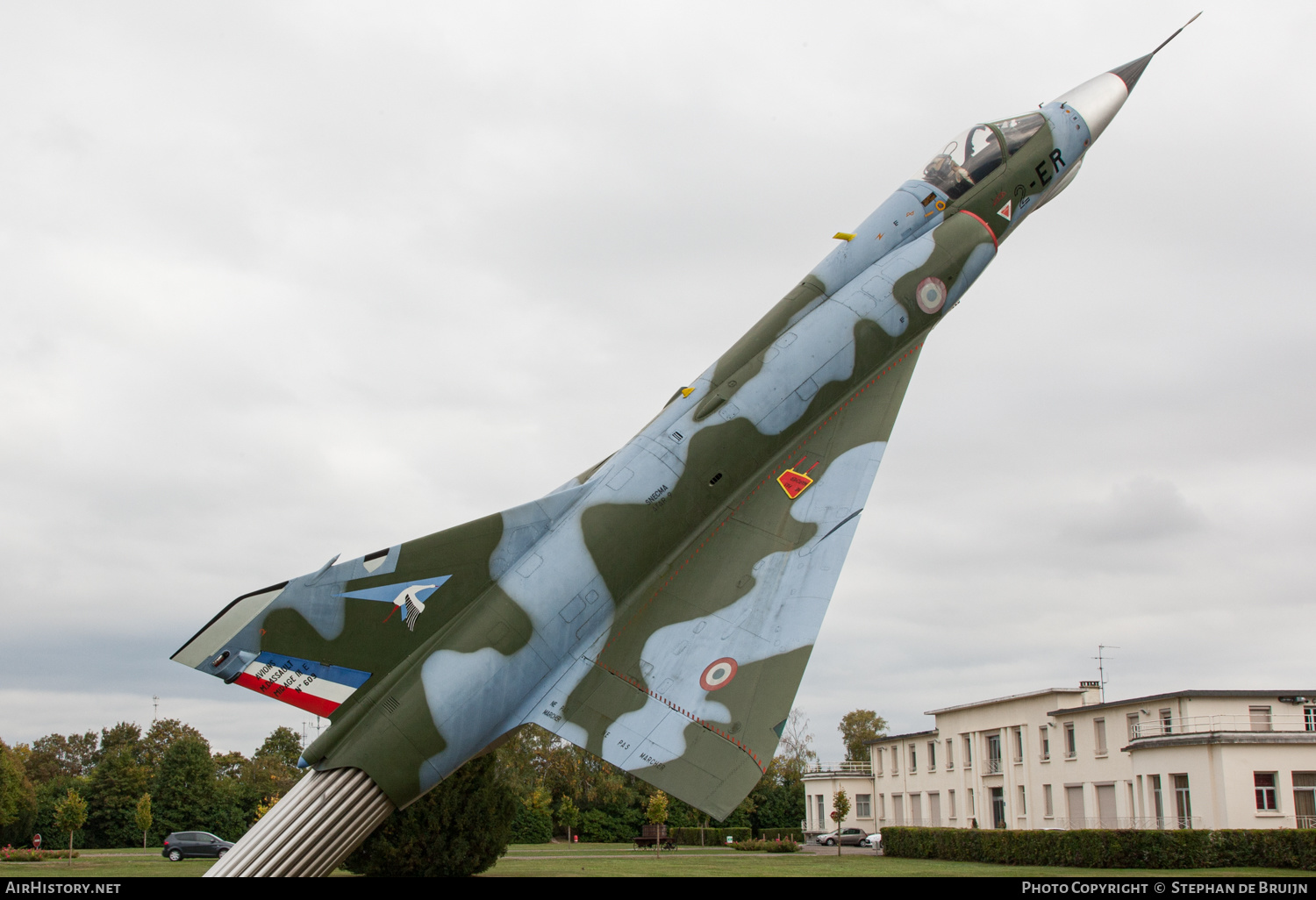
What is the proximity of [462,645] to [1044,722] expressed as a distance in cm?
3280

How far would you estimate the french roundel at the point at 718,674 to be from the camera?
29.9 ft

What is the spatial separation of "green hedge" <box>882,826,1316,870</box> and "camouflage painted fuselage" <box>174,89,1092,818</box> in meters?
20.5

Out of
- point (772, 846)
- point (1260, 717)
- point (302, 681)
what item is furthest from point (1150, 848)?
point (302, 681)

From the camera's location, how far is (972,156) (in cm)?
1305

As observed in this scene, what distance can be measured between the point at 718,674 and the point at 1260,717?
27473 millimetres

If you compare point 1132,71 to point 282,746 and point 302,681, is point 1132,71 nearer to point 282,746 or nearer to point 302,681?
point 302,681

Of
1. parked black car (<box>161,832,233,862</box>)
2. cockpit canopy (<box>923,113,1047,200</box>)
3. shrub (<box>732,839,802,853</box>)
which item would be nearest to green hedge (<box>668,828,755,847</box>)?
shrub (<box>732,839,802,853</box>)

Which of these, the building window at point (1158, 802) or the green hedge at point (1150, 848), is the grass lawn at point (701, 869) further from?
the building window at point (1158, 802)

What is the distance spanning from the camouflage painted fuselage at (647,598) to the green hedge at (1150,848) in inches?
806

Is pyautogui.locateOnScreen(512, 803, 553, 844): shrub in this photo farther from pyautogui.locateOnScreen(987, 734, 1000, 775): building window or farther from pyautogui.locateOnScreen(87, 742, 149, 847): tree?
pyautogui.locateOnScreen(987, 734, 1000, 775): building window

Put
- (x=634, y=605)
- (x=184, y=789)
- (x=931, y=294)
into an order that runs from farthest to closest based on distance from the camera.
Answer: (x=184, y=789) < (x=931, y=294) < (x=634, y=605)

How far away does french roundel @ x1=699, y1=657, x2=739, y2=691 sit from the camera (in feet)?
29.9
